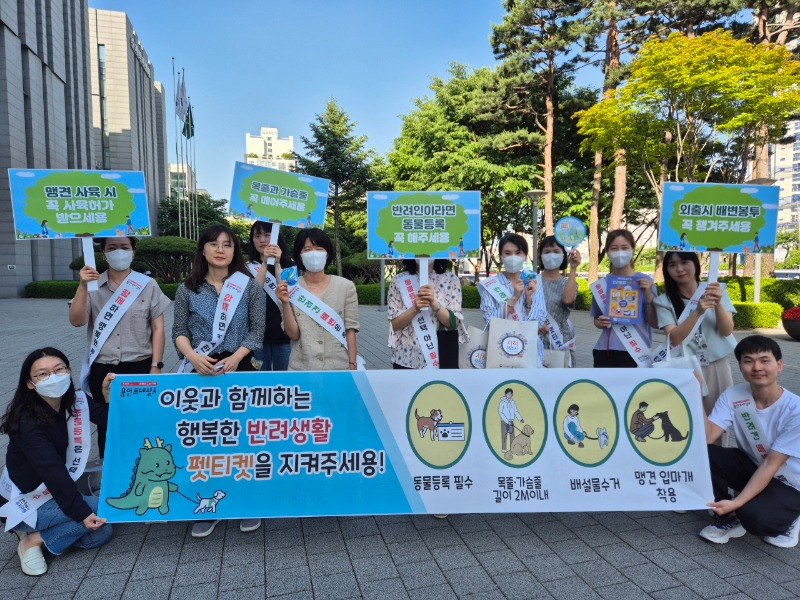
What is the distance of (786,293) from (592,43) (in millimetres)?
10928

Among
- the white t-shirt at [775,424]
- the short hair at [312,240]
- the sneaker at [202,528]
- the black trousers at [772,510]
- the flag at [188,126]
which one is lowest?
the sneaker at [202,528]

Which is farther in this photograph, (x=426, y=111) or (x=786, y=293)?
(x=426, y=111)

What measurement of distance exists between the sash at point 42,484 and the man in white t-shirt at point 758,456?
3652 mm

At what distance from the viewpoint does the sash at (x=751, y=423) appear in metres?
2.99

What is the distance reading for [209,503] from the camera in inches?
117

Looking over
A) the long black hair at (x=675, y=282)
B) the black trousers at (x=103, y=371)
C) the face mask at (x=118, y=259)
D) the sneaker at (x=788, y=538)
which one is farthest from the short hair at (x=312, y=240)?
the sneaker at (x=788, y=538)

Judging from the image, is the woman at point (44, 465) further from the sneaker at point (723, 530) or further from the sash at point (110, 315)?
the sneaker at point (723, 530)

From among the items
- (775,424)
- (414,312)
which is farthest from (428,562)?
(775,424)

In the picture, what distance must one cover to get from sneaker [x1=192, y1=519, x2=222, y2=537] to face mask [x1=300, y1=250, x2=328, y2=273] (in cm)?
165

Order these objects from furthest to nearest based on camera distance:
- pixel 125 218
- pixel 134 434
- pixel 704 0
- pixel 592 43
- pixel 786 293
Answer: pixel 592 43, pixel 704 0, pixel 786 293, pixel 125 218, pixel 134 434

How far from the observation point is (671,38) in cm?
1343

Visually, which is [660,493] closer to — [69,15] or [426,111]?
[426,111]

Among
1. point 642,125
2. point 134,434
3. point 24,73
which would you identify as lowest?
point 134,434

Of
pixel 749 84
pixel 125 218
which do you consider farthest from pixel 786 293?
pixel 125 218
